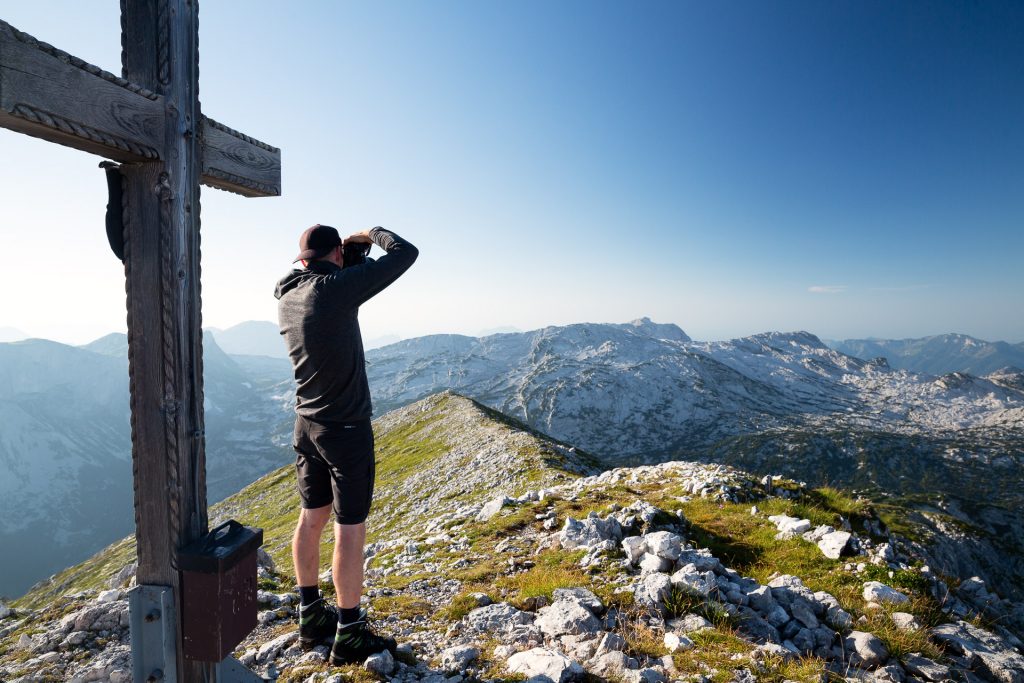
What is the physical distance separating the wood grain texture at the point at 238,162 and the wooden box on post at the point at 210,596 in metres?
3.04

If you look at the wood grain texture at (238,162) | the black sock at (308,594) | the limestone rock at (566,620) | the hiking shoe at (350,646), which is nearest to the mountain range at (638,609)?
the limestone rock at (566,620)

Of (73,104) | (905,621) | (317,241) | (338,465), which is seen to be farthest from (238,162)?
(905,621)

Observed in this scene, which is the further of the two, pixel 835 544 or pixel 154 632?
pixel 835 544

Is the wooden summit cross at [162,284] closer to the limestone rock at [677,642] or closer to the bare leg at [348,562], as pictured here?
the bare leg at [348,562]

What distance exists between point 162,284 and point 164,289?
0.13ft

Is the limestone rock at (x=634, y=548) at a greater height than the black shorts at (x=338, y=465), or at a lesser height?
lesser

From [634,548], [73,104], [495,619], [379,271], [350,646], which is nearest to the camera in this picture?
[73,104]

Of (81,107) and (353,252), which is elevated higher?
(81,107)

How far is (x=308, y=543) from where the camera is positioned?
202 inches

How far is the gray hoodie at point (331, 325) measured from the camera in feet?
14.3

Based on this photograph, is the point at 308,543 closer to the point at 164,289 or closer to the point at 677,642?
the point at 164,289

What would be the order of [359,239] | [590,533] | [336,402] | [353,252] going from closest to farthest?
[336,402] < [359,239] < [353,252] < [590,533]

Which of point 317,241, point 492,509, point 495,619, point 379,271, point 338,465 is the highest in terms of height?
point 317,241

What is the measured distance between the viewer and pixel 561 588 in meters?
6.70
